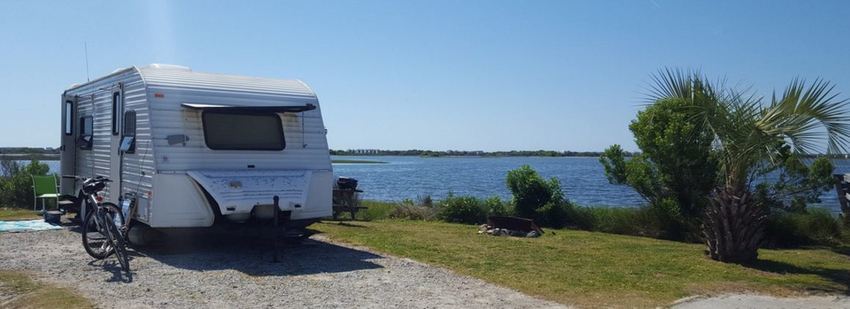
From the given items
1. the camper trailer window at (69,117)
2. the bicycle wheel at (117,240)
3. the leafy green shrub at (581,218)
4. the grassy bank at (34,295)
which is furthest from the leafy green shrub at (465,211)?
the grassy bank at (34,295)

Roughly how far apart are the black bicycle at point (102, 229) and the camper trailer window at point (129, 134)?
0.57 metres

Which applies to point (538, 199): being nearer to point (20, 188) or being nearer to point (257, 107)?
point (257, 107)

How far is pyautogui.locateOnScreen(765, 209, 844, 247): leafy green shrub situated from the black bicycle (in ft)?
34.0

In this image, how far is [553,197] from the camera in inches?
614

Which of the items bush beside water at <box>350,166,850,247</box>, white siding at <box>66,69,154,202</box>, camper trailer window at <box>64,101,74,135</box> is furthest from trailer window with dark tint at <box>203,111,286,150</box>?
bush beside water at <box>350,166,850,247</box>

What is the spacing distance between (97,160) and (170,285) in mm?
4898

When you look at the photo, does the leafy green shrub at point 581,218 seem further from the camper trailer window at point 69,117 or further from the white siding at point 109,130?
the camper trailer window at point 69,117

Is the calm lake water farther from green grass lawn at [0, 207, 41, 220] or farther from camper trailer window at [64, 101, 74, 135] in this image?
camper trailer window at [64, 101, 74, 135]

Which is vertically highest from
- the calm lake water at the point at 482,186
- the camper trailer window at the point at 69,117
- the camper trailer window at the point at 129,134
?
the camper trailer window at the point at 69,117

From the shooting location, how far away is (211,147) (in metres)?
9.69

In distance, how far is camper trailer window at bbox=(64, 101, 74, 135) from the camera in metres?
12.7

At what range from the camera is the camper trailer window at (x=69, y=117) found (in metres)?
12.7

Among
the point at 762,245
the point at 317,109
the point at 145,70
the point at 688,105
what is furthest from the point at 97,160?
the point at 762,245

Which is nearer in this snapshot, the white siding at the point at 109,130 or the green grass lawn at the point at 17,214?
the white siding at the point at 109,130
